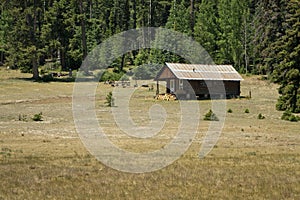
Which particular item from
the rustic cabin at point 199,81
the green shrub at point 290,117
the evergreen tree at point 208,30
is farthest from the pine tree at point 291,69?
the evergreen tree at point 208,30

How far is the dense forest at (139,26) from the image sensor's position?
2862 inches

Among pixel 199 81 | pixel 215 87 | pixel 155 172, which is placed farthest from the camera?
pixel 215 87

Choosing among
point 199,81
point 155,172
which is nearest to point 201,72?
point 199,81

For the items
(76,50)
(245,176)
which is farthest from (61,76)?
(245,176)

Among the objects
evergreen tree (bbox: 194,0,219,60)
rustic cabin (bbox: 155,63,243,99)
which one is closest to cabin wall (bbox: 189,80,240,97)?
rustic cabin (bbox: 155,63,243,99)

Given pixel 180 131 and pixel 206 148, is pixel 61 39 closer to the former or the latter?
pixel 180 131

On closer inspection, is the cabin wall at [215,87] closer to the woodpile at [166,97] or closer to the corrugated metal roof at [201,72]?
the corrugated metal roof at [201,72]

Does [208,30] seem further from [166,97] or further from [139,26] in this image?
[166,97]

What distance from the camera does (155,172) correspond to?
688 inches

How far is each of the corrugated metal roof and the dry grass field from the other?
20.0 meters

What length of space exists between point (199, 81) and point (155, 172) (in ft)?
154

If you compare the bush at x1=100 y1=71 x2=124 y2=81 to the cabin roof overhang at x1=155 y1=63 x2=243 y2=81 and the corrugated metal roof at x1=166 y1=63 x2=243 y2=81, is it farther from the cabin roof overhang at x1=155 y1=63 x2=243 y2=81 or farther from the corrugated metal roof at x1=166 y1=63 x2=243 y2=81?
the corrugated metal roof at x1=166 y1=63 x2=243 y2=81

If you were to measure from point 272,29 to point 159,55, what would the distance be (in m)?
24.9

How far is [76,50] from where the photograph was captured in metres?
86.6
